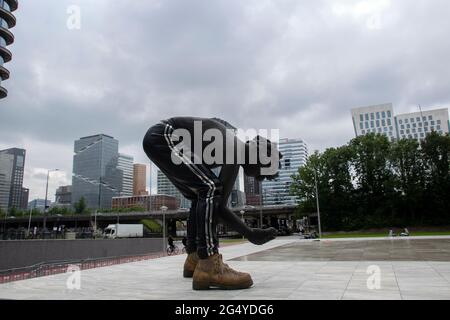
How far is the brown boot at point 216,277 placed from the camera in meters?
4.46

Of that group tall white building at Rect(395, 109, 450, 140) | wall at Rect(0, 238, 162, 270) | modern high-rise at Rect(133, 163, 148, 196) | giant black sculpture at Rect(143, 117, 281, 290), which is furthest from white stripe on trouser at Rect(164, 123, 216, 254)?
tall white building at Rect(395, 109, 450, 140)

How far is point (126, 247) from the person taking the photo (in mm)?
22094

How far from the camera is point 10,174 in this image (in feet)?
316

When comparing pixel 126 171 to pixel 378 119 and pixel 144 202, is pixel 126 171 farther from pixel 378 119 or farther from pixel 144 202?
pixel 378 119

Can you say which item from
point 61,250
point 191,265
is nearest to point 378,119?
point 61,250

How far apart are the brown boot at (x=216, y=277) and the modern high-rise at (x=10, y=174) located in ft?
337

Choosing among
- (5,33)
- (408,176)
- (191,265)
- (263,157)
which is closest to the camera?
(263,157)

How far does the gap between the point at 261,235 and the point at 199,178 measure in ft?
4.00

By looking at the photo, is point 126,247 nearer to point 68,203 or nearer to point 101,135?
point 101,135

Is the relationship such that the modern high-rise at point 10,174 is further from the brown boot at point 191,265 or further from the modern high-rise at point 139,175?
the brown boot at point 191,265

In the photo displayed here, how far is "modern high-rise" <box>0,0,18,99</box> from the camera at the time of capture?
4928 centimetres

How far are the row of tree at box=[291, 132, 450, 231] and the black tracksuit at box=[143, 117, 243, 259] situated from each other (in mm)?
53141

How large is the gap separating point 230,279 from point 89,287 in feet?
6.98

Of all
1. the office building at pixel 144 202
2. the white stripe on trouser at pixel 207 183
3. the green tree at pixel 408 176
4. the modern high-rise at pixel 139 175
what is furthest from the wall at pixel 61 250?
the office building at pixel 144 202
